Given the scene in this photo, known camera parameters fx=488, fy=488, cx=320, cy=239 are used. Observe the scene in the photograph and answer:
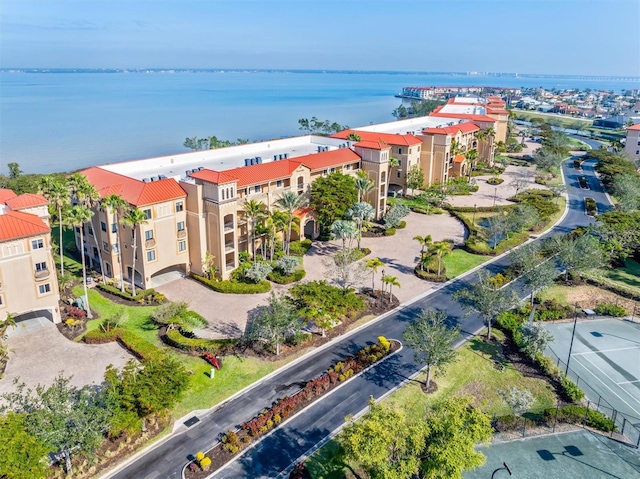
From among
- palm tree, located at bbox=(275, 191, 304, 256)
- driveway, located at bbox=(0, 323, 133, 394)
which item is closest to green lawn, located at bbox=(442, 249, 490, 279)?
palm tree, located at bbox=(275, 191, 304, 256)

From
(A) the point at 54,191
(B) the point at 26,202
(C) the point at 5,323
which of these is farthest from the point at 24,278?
(A) the point at 54,191

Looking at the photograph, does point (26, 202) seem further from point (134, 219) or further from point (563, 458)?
point (563, 458)

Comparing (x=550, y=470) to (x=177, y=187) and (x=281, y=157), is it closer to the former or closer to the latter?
(x=177, y=187)

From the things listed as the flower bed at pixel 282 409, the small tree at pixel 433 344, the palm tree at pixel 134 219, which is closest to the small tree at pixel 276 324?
the flower bed at pixel 282 409

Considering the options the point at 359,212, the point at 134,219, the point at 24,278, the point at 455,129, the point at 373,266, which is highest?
the point at 455,129

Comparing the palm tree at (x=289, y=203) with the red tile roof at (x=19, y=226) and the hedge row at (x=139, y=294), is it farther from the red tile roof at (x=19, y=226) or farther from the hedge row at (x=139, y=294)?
the red tile roof at (x=19, y=226)

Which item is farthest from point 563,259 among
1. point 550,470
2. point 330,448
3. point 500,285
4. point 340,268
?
point 330,448
